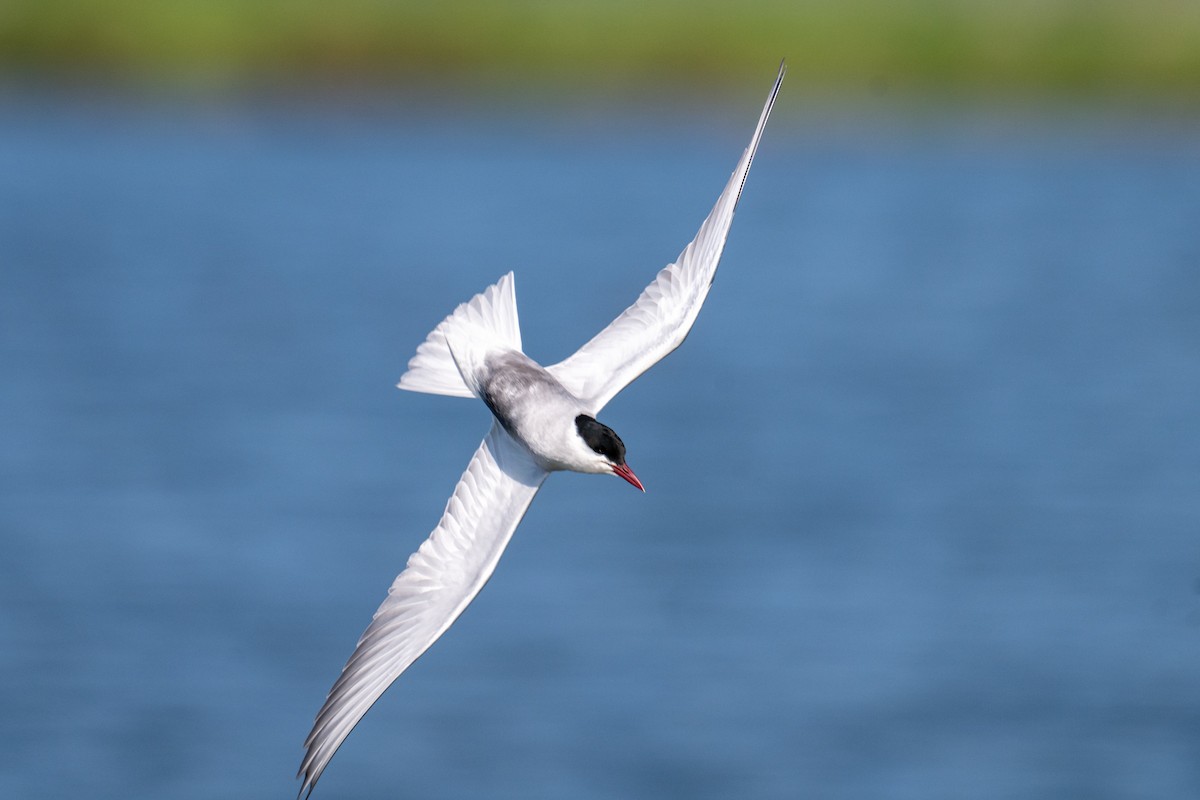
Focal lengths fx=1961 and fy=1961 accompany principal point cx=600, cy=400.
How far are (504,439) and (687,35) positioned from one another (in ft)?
59.0

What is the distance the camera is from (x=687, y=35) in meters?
23.7

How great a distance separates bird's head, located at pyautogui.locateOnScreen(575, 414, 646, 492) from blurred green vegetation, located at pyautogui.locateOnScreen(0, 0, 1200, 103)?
56.8 ft

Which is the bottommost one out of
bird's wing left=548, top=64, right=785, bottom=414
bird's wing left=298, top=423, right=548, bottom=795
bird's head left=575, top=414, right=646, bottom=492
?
bird's wing left=298, top=423, right=548, bottom=795

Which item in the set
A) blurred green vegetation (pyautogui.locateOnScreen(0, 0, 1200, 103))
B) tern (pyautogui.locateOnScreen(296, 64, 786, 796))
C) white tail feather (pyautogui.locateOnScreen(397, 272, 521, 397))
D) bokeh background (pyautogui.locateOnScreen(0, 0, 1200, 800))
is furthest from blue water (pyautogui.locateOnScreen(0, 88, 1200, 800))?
tern (pyautogui.locateOnScreen(296, 64, 786, 796))

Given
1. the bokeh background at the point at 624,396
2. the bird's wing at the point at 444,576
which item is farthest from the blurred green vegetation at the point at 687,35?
the bird's wing at the point at 444,576

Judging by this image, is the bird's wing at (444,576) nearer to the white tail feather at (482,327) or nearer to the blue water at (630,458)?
the white tail feather at (482,327)

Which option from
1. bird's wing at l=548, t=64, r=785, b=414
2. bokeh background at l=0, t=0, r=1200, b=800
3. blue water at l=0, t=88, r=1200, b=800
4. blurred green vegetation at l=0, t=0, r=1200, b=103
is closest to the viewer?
bird's wing at l=548, t=64, r=785, b=414

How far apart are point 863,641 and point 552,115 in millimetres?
17287

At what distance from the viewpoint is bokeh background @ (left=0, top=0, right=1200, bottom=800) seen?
1180 centimetres

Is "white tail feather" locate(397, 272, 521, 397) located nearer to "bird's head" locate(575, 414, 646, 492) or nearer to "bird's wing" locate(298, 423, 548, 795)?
"bird's wing" locate(298, 423, 548, 795)

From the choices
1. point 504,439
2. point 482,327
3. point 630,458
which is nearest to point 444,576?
point 504,439

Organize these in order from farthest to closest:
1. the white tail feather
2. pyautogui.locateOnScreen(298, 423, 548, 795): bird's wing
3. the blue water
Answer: the blue water
the white tail feather
pyautogui.locateOnScreen(298, 423, 548, 795): bird's wing

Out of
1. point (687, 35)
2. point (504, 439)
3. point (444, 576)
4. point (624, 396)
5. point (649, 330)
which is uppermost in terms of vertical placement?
point (687, 35)

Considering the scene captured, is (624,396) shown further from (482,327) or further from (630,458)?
(482,327)
